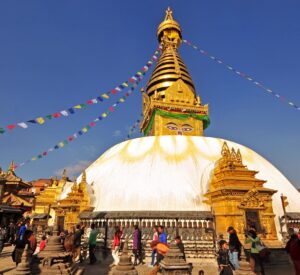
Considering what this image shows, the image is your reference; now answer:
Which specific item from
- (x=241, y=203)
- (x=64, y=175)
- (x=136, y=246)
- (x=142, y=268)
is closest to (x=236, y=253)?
(x=142, y=268)

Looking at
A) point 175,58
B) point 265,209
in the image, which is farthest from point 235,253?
point 175,58

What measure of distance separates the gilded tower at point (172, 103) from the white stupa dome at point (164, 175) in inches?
289

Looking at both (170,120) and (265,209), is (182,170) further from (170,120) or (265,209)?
(170,120)

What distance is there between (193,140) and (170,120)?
27.0 ft

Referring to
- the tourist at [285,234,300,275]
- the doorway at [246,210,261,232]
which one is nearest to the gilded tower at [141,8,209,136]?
the doorway at [246,210,261,232]

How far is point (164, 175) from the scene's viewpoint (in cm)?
1516

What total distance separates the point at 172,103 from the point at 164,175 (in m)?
13.2

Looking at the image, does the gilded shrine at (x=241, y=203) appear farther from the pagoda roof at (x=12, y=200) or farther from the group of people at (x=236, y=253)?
the pagoda roof at (x=12, y=200)

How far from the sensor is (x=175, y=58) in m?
31.5

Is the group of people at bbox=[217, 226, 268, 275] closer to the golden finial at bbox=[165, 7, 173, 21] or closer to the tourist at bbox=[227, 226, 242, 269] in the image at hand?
the tourist at bbox=[227, 226, 242, 269]

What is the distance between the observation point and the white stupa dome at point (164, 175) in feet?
46.2

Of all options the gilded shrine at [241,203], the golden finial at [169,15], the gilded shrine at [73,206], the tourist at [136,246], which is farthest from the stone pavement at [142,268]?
A: the golden finial at [169,15]

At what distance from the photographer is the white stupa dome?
554 inches

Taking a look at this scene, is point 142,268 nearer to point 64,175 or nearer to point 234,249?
point 234,249
